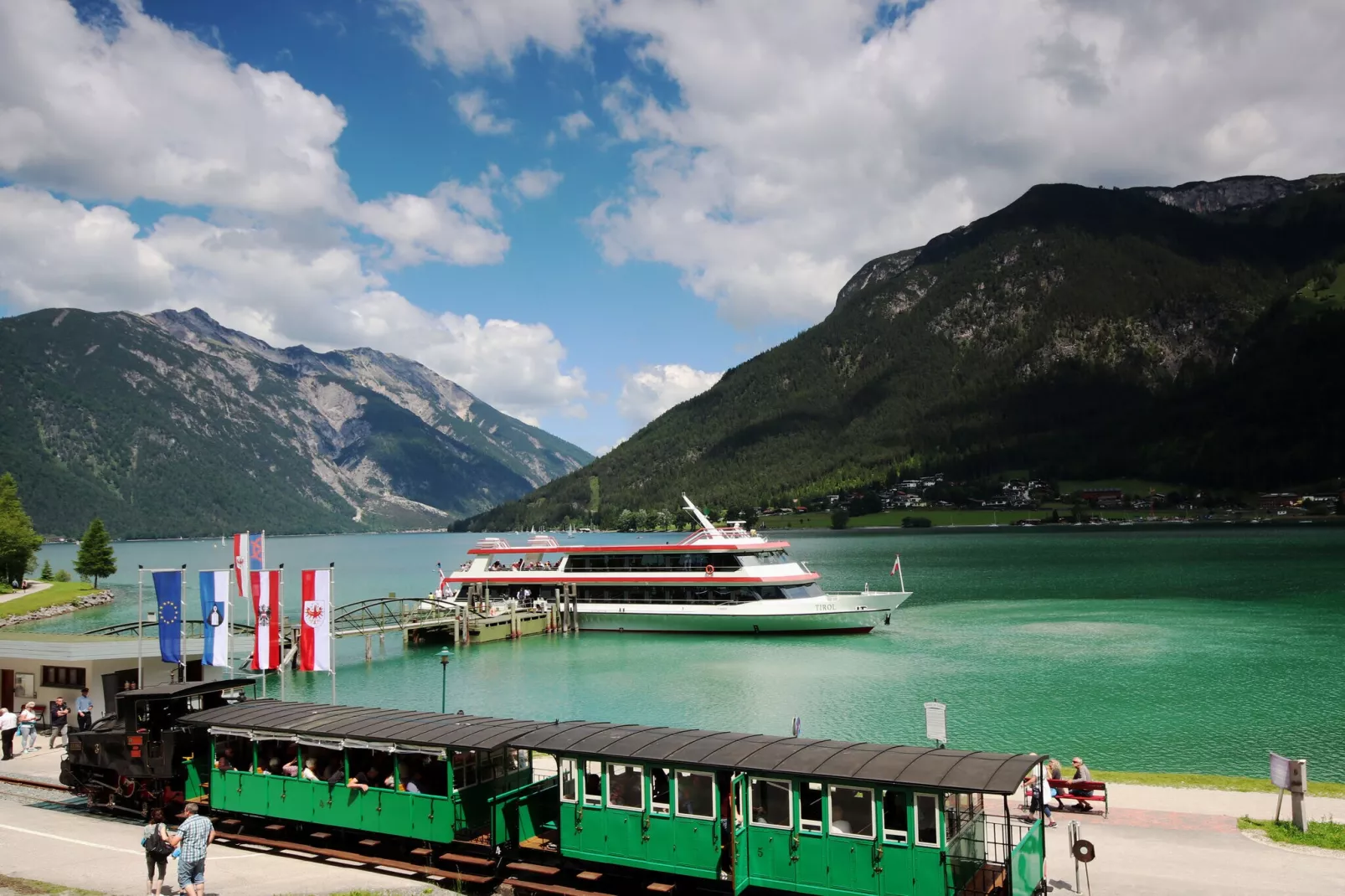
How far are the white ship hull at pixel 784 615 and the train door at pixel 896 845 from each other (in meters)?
46.5

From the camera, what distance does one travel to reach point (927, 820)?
44.9 feet

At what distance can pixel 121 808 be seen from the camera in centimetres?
2169

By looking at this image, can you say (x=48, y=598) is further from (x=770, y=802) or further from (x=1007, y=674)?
(x=770, y=802)

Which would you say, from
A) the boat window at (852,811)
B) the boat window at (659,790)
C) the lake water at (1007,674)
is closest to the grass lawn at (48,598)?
the lake water at (1007,674)

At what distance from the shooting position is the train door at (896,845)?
13812mm

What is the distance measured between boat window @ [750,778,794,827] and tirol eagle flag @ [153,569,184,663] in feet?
68.9

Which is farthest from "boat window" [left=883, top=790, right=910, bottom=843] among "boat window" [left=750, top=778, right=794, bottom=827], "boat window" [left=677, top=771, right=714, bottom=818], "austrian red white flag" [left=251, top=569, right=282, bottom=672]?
"austrian red white flag" [left=251, top=569, right=282, bottom=672]

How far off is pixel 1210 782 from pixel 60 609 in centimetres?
A: 9120

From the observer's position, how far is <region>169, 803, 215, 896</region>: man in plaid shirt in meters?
14.6

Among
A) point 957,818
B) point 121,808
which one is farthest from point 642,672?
point 957,818

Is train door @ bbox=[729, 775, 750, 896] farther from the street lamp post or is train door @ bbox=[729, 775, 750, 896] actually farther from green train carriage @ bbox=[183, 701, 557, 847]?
the street lamp post

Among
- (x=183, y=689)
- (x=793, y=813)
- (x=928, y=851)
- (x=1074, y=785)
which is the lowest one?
(x=1074, y=785)

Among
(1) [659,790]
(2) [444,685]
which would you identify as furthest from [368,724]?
(2) [444,685]

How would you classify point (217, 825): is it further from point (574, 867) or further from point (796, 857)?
point (796, 857)
